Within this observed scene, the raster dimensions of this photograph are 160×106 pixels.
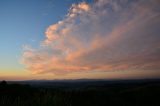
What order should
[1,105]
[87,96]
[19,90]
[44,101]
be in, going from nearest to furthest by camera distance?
[1,105] → [44,101] → [87,96] → [19,90]

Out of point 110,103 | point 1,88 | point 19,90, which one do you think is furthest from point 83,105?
point 1,88

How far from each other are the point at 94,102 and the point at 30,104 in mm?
6547

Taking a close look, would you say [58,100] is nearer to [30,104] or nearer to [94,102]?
[30,104]

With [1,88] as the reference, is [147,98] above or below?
below

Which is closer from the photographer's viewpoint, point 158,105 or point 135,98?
point 158,105

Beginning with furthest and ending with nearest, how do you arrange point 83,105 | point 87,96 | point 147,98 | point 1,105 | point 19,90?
point 19,90 → point 147,98 → point 87,96 → point 83,105 → point 1,105

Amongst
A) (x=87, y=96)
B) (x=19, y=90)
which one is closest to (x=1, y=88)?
(x=19, y=90)

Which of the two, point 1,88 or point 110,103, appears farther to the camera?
point 1,88

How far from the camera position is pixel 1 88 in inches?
750

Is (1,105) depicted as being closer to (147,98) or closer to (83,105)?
(83,105)

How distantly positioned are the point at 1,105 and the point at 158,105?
10.8 metres

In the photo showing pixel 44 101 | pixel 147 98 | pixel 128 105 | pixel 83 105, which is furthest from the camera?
pixel 147 98

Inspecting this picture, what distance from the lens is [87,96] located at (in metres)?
14.9

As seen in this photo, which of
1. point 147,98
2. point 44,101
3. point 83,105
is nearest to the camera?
point 44,101
